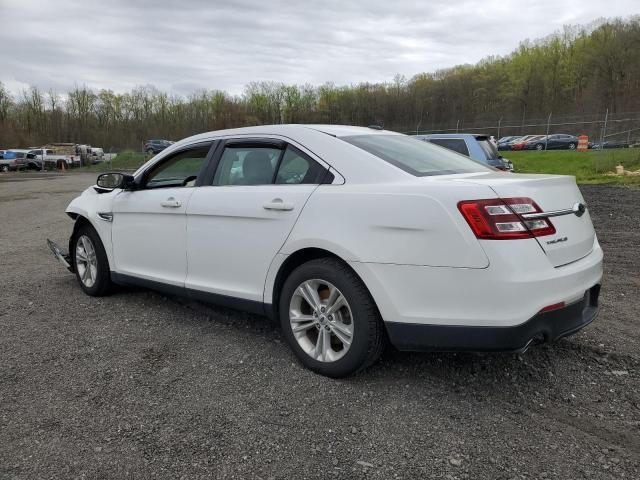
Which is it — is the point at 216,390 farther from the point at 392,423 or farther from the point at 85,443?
the point at 392,423

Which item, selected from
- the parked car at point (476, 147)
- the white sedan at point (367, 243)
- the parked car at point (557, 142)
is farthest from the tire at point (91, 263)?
the parked car at point (557, 142)

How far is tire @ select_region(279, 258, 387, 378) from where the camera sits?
299 centimetres

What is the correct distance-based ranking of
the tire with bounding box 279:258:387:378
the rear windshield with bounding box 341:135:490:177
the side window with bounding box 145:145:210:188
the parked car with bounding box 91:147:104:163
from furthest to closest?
the parked car with bounding box 91:147:104:163, the side window with bounding box 145:145:210:188, the rear windshield with bounding box 341:135:490:177, the tire with bounding box 279:258:387:378

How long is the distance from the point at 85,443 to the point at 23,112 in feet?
265

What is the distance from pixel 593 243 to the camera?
3.24 meters

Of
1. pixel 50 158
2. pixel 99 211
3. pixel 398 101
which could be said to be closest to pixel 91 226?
pixel 99 211

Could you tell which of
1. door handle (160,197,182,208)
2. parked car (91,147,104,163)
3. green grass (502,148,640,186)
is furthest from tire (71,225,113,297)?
parked car (91,147,104,163)

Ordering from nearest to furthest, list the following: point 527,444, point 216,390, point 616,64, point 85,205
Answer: point 527,444 → point 216,390 → point 85,205 → point 616,64

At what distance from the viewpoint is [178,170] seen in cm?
454

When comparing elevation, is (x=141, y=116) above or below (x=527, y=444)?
above

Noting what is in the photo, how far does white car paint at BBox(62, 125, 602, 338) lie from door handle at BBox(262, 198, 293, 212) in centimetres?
2

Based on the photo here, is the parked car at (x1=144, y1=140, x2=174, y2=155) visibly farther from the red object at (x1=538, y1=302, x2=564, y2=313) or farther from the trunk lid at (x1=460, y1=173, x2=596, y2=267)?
the red object at (x1=538, y1=302, x2=564, y2=313)

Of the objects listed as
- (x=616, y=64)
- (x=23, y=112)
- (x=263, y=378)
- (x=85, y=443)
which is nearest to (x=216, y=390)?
(x=263, y=378)

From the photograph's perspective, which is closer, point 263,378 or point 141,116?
point 263,378
